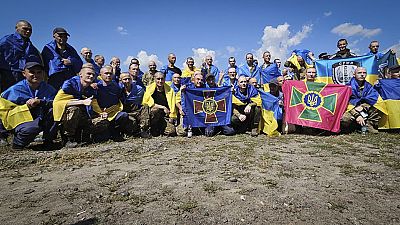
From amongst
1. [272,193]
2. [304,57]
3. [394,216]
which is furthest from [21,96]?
[304,57]

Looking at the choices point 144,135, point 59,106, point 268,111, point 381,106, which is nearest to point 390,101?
point 381,106

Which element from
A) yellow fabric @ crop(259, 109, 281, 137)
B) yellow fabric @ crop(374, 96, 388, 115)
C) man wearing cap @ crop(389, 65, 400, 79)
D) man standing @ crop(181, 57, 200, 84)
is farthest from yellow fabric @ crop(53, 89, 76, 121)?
man wearing cap @ crop(389, 65, 400, 79)

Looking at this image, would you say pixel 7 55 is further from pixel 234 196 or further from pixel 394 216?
pixel 394 216

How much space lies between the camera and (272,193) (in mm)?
3264

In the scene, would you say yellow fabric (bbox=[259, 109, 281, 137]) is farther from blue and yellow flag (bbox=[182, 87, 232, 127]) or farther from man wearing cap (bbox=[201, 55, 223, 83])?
man wearing cap (bbox=[201, 55, 223, 83])

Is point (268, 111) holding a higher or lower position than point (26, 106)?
lower

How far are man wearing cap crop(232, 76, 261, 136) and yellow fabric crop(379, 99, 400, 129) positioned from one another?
3.39 meters

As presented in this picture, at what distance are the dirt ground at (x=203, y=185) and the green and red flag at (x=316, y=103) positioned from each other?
1623 millimetres

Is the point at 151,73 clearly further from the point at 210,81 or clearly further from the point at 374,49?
the point at 374,49

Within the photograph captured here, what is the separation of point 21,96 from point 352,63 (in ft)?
31.8

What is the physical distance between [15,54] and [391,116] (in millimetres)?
10100

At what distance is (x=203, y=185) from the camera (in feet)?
11.7

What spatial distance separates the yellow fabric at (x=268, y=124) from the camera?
25.9ft

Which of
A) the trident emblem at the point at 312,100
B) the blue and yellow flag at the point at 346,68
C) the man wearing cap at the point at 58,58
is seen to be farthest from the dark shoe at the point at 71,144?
the blue and yellow flag at the point at 346,68
